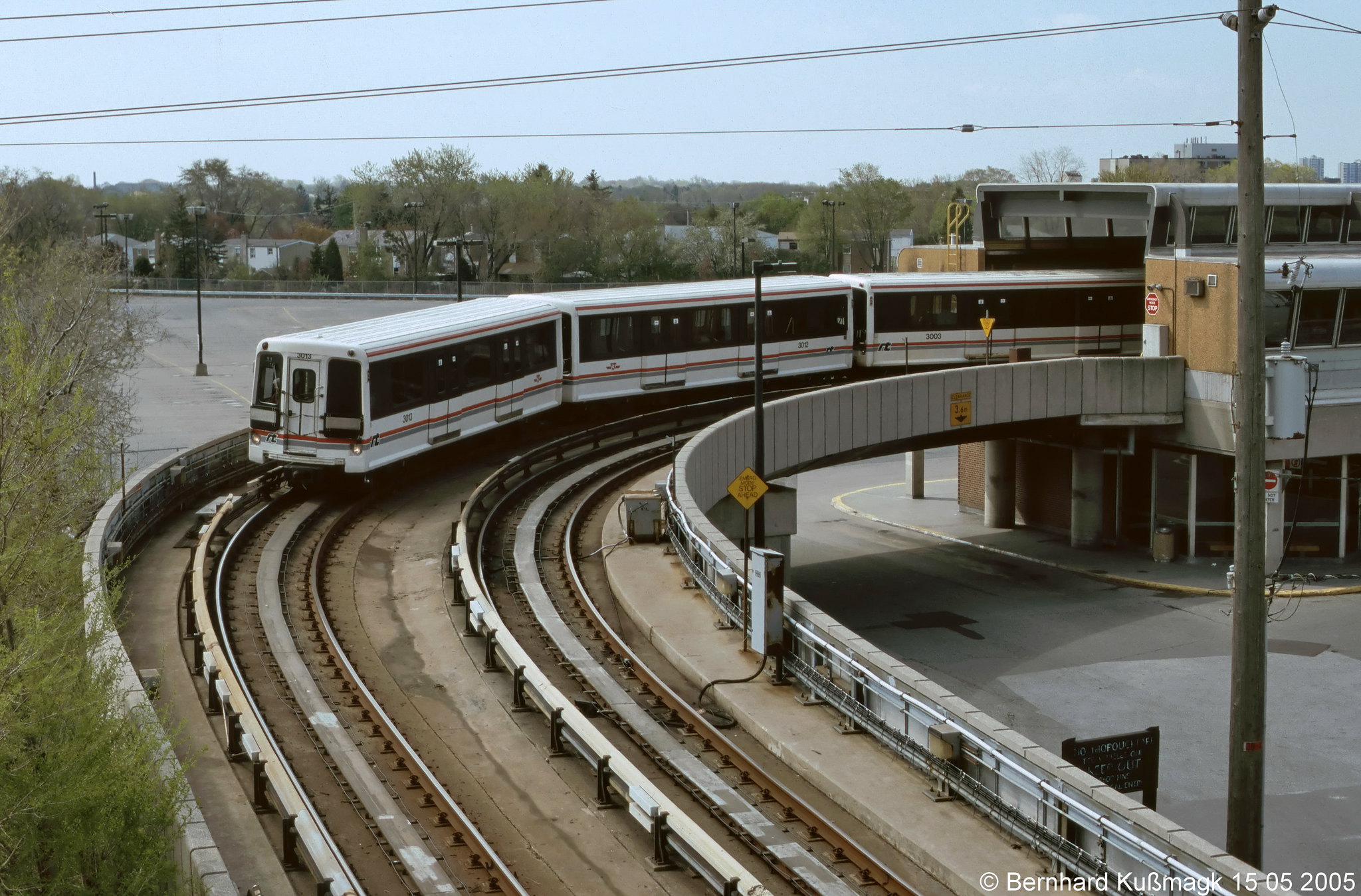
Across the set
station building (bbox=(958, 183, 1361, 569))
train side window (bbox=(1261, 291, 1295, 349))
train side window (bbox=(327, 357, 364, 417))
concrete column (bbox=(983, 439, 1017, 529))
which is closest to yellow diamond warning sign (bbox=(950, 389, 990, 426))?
station building (bbox=(958, 183, 1361, 569))

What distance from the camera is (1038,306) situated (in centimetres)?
4047

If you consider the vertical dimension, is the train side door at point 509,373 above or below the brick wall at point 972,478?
above

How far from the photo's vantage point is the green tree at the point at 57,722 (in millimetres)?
12977

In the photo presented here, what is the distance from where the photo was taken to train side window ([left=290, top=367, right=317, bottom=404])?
2581 centimetres

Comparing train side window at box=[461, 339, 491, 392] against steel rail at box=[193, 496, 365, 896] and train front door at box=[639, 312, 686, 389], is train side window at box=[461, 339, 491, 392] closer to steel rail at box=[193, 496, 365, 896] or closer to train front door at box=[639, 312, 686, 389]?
train front door at box=[639, 312, 686, 389]

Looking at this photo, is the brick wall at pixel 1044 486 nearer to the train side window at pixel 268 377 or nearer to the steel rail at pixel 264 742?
the train side window at pixel 268 377

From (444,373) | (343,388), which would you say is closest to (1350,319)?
(444,373)

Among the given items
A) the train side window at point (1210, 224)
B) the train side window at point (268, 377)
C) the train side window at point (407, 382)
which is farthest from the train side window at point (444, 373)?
the train side window at point (1210, 224)

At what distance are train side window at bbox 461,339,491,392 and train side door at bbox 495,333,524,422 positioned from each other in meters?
0.44

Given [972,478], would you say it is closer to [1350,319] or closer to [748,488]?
[1350,319]

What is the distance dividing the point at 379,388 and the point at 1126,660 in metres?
15.3

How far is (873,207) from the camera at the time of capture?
368 feet

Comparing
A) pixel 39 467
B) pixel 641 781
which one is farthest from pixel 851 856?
pixel 39 467

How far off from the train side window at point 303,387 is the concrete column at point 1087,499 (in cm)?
2279
